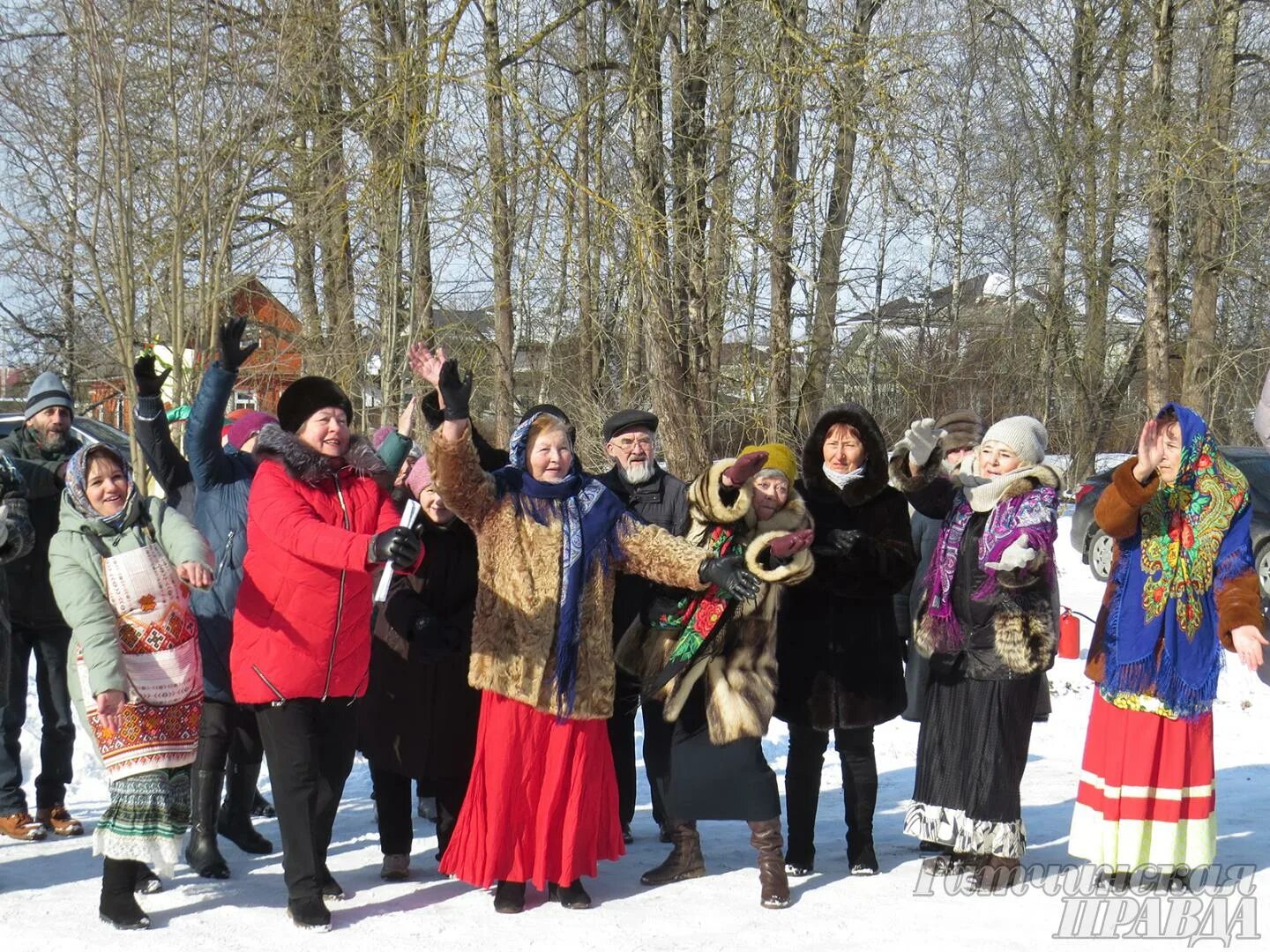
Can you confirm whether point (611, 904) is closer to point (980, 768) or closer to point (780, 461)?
point (980, 768)

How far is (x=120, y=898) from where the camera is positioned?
13.9ft

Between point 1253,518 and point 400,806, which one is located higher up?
point 1253,518

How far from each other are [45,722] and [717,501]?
9.95ft

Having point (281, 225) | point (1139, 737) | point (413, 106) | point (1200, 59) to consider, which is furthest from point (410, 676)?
point (1200, 59)

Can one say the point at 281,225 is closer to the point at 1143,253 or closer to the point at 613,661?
the point at 613,661

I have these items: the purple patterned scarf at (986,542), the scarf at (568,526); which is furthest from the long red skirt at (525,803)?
the purple patterned scarf at (986,542)

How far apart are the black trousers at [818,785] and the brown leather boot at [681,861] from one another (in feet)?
1.19

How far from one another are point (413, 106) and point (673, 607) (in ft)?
17.1

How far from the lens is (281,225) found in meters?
10.2

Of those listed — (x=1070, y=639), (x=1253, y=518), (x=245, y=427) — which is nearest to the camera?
(x=245, y=427)

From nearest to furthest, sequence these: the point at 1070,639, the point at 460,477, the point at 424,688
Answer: the point at 460,477 < the point at 424,688 < the point at 1070,639

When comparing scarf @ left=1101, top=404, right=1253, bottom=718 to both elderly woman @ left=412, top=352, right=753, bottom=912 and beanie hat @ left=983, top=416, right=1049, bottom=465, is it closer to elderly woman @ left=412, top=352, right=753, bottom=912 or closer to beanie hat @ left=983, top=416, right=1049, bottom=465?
beanie hat @ left=983, top=416, right=1049, bottom=465

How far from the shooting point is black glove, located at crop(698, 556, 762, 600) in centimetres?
419

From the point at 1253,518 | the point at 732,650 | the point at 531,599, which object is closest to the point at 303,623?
the point at 531,599
